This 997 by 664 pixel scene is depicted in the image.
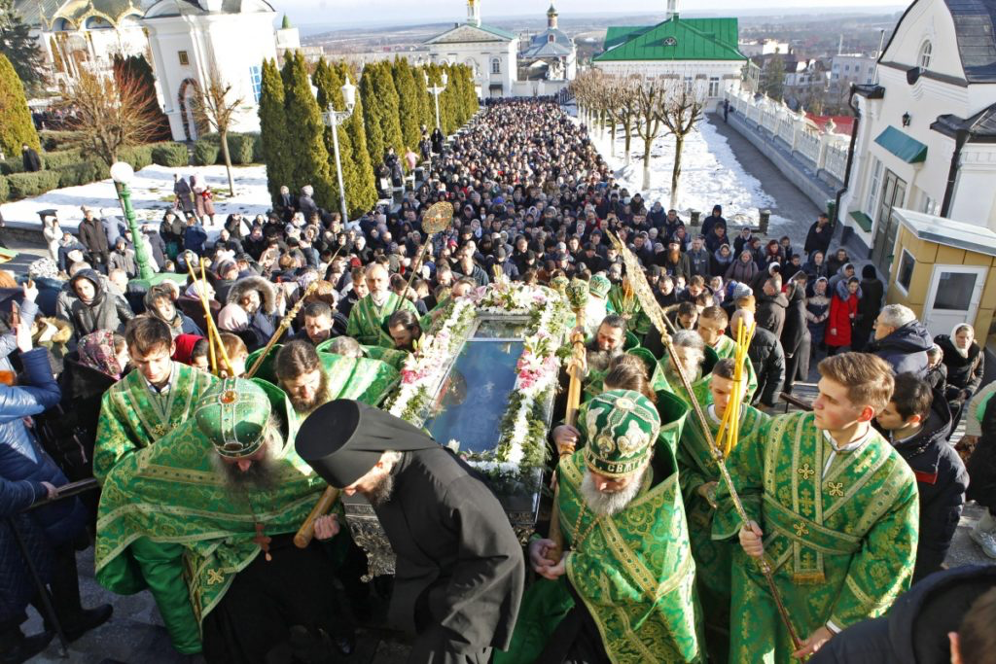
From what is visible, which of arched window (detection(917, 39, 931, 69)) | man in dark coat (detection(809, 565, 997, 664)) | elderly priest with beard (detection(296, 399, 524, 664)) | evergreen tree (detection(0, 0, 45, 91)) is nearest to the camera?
man in dark coat (detection(809, 565, 997, 664))

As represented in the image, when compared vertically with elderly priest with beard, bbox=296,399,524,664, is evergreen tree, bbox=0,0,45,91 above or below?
above

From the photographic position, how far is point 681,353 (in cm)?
438

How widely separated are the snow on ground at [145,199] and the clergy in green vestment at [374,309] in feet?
50.3

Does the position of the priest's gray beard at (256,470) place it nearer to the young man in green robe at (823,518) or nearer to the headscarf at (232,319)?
the young man in green robe at (823,518)

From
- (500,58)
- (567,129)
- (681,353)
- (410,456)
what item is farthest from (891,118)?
(500,58)

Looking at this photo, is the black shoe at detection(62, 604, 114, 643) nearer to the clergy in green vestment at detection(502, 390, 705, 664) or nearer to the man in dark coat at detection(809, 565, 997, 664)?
the clergy in green vestment at detection(502, 390, 705, 664)

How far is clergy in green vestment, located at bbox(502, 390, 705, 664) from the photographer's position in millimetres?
2801

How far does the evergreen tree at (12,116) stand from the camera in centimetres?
2227

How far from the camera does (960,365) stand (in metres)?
6.18

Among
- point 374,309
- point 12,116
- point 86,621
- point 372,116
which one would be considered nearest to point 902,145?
point 374,309

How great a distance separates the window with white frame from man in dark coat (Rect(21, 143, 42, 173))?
85.7ft

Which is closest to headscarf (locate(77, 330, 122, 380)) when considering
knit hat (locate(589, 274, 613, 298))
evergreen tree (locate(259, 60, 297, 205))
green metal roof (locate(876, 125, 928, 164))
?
knit hat (locate(589, 274, 613, 298))

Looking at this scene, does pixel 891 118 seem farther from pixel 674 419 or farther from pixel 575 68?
pixel 575 68

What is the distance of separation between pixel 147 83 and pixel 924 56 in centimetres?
3476
